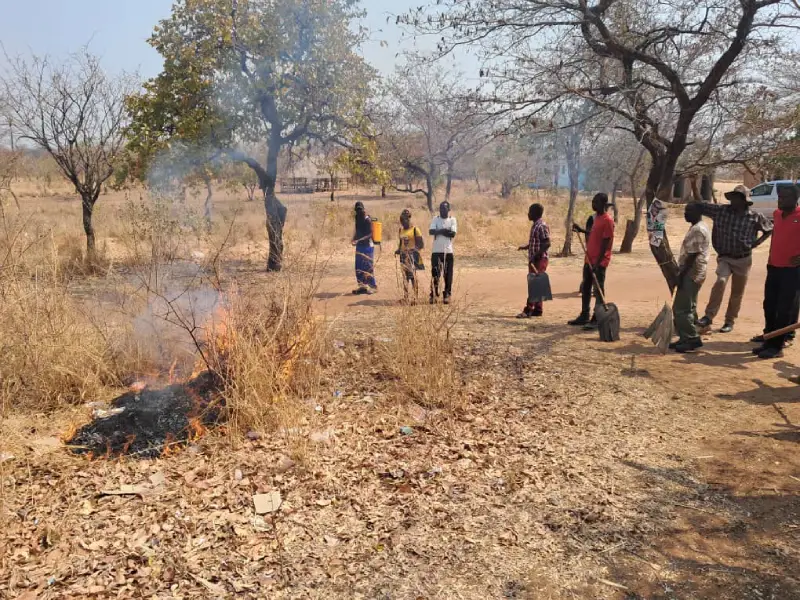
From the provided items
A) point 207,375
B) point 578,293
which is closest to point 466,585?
point 207,375

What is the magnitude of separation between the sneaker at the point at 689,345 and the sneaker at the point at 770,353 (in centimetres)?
53

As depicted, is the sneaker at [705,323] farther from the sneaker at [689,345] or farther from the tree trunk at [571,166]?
the tree trunk at [571,166]

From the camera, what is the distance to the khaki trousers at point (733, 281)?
604cm

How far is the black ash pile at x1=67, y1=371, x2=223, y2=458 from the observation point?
11.9ft

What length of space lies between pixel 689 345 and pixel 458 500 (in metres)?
3.60

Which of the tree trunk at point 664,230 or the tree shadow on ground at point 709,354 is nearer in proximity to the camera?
the tree shadow on ground at point 709,354

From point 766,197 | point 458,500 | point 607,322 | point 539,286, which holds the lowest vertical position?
point 458,500

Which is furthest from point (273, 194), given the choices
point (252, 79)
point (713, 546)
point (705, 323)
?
point (713, 546)

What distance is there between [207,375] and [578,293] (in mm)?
6451

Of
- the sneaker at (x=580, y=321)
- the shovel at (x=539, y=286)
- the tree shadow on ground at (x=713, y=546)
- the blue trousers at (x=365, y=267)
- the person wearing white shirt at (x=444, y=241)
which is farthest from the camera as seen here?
the blue trousers at (x=365, y=267)

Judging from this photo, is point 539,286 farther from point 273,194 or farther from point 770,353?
point 273,194

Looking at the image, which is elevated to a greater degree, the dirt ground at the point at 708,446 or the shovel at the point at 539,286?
the shovel at the point at 539,286

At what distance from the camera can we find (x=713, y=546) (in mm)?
2709

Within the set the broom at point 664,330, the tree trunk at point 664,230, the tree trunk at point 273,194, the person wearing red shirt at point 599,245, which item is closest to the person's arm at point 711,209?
the tree trunk at point 664,230
